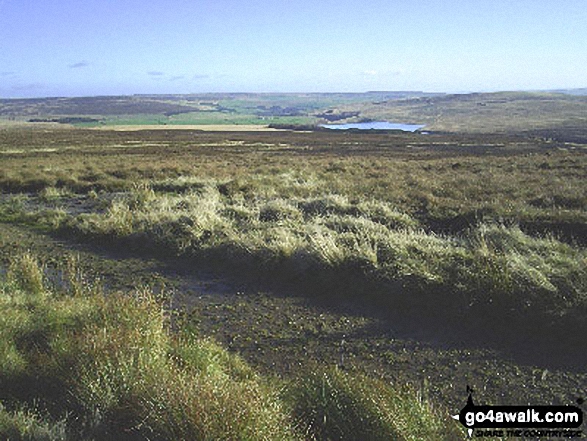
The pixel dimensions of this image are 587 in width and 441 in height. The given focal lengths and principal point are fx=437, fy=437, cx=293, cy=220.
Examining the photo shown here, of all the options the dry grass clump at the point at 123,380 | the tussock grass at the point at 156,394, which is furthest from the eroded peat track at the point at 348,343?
the dry grass clump at the point at 123,380

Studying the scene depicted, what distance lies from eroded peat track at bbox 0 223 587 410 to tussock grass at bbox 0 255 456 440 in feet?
1.99

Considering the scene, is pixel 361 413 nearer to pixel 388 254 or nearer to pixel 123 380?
pixel 123 380

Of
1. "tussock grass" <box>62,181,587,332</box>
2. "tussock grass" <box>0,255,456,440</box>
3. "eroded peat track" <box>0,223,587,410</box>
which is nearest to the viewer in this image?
"tussock grass" <box>0,255,456,440</box>

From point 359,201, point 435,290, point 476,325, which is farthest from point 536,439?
point 359,201

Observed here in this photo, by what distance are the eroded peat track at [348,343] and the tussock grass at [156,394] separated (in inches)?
23.9

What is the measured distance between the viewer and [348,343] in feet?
18.9

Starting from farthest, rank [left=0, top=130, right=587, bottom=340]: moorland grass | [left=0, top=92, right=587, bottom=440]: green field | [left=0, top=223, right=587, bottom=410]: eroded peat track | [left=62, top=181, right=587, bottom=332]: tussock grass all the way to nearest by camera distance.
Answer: [left=0, top=130, right=587, bottom=340]: moorland grass < [left=62, top=181, right=587, bottom=332]: tussock grass < [left=0, top=223, right=587, bottom=410]: eroded peat track < [left=0, top=92, right=587, bottom=440]: green field

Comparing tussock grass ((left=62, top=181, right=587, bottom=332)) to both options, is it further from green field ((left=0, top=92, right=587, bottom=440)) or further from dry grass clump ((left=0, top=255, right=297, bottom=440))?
dry grass clump ((left=0, top=255, right=297, bottom=440))

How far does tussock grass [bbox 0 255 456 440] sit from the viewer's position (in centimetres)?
347

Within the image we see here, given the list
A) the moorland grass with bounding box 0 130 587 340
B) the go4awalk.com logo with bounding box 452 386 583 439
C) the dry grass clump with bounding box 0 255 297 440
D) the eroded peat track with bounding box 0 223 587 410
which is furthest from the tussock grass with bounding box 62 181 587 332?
the dry grass clump with bounding box 0 255 297 440

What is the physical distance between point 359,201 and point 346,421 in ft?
37.6

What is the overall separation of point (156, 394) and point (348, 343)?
8.99ft

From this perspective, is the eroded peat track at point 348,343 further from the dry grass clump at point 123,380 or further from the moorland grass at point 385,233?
the dry grass clump at point 123,380

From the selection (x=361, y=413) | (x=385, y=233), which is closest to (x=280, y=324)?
(x=361, y=413)
